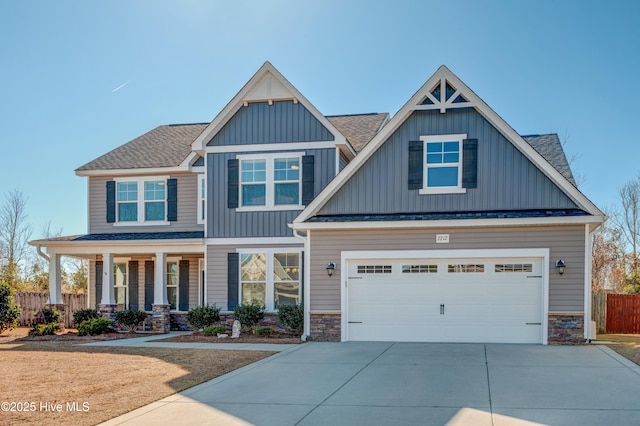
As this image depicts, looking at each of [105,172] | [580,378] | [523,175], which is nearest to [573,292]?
[523,175]

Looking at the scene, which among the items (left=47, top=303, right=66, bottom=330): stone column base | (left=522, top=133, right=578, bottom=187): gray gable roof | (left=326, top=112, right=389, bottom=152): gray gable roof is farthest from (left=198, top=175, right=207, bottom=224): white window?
(left=522, top=133, right=578, bottom=187): gray gable roof

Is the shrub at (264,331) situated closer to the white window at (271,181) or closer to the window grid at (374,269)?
the window grid at (374,269)

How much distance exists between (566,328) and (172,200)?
13.1 m

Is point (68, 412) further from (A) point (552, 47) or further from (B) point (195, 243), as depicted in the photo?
(A) point (552, 47)

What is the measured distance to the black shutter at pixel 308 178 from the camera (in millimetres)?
17750

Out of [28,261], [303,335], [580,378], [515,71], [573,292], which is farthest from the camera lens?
[28,261]

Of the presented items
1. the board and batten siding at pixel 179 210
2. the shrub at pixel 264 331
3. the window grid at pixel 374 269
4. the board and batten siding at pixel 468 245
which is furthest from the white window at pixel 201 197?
the window grid at pixel 374 269

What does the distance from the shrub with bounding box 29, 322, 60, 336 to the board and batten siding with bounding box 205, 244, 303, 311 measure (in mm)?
5147

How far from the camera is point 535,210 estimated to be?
1494cm

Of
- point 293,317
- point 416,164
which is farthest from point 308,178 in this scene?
point 293,317

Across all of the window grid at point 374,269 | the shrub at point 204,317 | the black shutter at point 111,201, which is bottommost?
the shrub at point 204,317

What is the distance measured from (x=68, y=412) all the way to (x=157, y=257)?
1181 cm

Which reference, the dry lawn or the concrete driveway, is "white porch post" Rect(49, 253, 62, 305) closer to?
the dry lawn

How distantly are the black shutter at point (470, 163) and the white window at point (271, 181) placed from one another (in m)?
5.02
